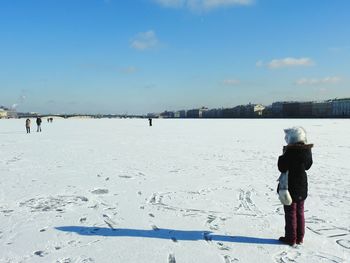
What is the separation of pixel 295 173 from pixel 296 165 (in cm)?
11

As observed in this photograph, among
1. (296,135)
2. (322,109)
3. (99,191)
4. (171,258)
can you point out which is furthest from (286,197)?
(322,109)

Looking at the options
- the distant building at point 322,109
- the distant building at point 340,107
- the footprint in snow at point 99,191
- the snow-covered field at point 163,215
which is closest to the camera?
the snow-covered field at point 163,215

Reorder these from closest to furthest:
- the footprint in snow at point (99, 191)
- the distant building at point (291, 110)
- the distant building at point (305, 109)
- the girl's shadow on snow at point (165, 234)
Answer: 1. the girl's shadow on snow at point (165, 234)
2. the footprint in snow at point (99, 191)
3. the distant building at point (305, 109)
4. the distant building at point (291, 110)

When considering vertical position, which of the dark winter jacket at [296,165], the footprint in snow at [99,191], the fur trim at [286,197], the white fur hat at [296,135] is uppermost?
the white fur hat at [296,135]

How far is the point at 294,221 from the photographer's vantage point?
184 inches

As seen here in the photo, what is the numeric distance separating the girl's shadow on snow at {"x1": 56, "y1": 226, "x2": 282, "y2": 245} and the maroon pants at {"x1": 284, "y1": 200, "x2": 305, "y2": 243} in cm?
21

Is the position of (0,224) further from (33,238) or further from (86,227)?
(86,227)

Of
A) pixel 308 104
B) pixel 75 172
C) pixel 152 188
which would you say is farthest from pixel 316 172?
pixel 308 104

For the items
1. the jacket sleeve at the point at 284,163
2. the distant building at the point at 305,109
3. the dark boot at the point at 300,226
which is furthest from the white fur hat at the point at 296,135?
the distant building at the point at 305,109

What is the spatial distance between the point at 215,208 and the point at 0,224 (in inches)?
138

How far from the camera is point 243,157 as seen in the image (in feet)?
44.9

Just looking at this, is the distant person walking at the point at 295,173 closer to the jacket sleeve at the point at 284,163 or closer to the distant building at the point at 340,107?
the jacket sleeve at the point at 284,163

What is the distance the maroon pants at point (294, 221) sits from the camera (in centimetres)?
465

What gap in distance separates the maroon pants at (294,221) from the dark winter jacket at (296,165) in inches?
4.8
